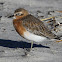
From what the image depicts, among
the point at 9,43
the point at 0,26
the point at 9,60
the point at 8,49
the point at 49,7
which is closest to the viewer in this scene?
the point at 9,60

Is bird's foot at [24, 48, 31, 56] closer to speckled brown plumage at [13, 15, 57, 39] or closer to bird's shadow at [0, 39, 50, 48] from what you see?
bird's shadow at [0, 39, 50, 48]

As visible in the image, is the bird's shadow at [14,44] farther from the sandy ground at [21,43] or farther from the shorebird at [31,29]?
the shorebird at [31,29]

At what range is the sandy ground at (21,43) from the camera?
6.59 metres

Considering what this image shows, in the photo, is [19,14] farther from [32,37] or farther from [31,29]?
[32,37]

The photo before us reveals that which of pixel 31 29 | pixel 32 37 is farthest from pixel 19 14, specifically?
pixel 32 37

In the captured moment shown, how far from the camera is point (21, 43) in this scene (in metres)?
7.73

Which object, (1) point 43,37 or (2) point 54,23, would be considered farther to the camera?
(2) point 54,23

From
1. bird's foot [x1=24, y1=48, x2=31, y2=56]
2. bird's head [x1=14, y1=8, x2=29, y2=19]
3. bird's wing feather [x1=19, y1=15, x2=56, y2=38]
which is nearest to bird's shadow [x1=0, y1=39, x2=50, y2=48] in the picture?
bird's foot [x1=24, y1=48, x2=31, y2=56]

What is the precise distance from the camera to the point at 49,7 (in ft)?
35.6

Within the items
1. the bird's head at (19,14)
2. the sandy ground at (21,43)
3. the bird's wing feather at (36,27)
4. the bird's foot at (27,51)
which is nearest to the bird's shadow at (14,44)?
the sandy ground at (21,43)

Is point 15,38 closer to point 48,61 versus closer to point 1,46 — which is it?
point 1,46

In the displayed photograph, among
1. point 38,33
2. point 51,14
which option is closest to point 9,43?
point 38,33

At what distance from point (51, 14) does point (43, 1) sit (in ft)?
3.84

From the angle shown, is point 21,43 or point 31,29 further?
point 21,43
